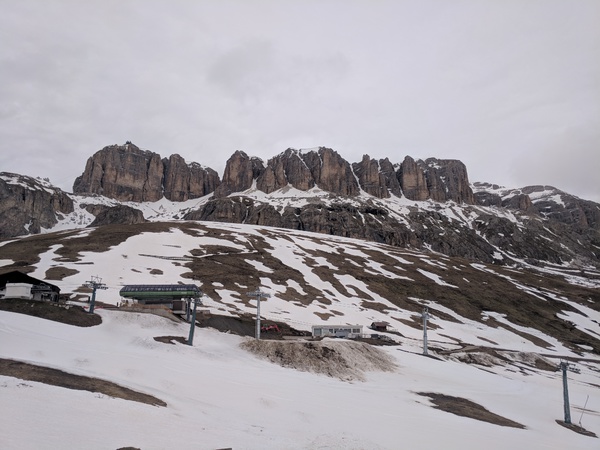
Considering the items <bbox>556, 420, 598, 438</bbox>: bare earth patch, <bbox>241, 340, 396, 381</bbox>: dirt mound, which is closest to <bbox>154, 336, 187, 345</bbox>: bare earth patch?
<bbox>241, 340, 396, 381</bbox>: dirt mound

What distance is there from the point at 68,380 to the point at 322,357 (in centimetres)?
2280

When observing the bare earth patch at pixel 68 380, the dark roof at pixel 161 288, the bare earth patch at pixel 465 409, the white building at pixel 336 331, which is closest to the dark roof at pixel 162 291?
the dark roof at pixel 161 288

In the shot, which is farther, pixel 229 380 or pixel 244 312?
pixel 244 312

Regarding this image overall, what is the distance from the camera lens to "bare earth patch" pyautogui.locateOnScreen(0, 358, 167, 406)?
19.0 meters

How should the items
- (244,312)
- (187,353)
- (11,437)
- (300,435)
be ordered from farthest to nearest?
(244,312) < (187,353) < (300,435) < (11,437)

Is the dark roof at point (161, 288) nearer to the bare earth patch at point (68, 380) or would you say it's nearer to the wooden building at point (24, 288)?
the wooden building at point (24, 288)

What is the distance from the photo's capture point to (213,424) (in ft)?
59.7

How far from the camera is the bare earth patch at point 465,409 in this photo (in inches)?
1195

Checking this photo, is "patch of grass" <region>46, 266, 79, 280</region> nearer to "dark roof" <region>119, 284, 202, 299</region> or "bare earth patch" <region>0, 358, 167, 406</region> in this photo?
"dark roof" <region>119, 284, 202, 299</region>

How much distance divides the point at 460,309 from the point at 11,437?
90673mm

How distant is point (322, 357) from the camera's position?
125ft

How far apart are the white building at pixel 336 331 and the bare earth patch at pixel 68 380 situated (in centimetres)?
Result: 3830

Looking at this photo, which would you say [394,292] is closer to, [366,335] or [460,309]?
[460,309]

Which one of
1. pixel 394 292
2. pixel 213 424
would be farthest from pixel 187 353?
pixel 394 292
